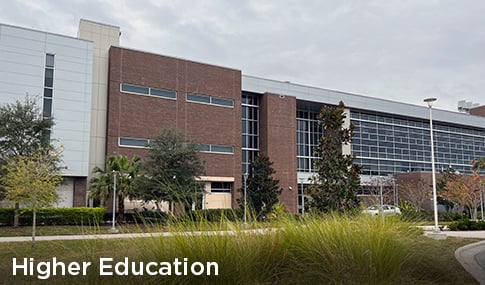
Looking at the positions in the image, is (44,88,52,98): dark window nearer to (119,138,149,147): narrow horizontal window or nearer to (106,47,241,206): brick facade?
(106,47,241,206): brick facade

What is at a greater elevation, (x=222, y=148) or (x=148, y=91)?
(x=148, y=91)

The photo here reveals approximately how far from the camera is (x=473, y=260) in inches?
441

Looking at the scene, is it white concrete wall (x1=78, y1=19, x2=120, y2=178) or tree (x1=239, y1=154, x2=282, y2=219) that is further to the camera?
tree (x1=239, y1=154, x2=282, y2=219)

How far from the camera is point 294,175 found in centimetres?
4406

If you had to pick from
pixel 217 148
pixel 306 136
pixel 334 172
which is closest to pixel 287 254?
pixel 334 172

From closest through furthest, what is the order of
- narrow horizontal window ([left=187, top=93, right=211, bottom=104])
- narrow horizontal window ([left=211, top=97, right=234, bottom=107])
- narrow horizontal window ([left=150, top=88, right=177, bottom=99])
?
narrow horizontal window ([left=150, top=88, right=177, bottom=99]) → narrow horizontal window ([left=187, top=93, right=211, bottom=104]) → narrow horizontal window ([left=211, top=97, right=234, bottom=107])

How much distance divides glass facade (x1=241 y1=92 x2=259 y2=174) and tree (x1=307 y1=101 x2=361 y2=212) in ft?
73.9

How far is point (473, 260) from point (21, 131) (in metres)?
26.1

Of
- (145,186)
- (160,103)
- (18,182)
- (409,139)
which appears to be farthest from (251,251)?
(409,139)

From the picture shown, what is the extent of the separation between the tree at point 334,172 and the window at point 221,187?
18574 mm

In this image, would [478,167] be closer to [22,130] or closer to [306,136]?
[22,130]

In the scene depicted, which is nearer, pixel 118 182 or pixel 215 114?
pixel 118 182

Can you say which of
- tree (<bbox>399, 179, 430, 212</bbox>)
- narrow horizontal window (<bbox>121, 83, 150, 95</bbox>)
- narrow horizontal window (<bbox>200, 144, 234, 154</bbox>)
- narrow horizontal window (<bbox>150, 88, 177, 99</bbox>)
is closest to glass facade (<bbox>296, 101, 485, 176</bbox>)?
tree (<bbox>399, 179, 430, 212</bbox>)

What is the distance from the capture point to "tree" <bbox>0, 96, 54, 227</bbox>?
27236 millimetres
